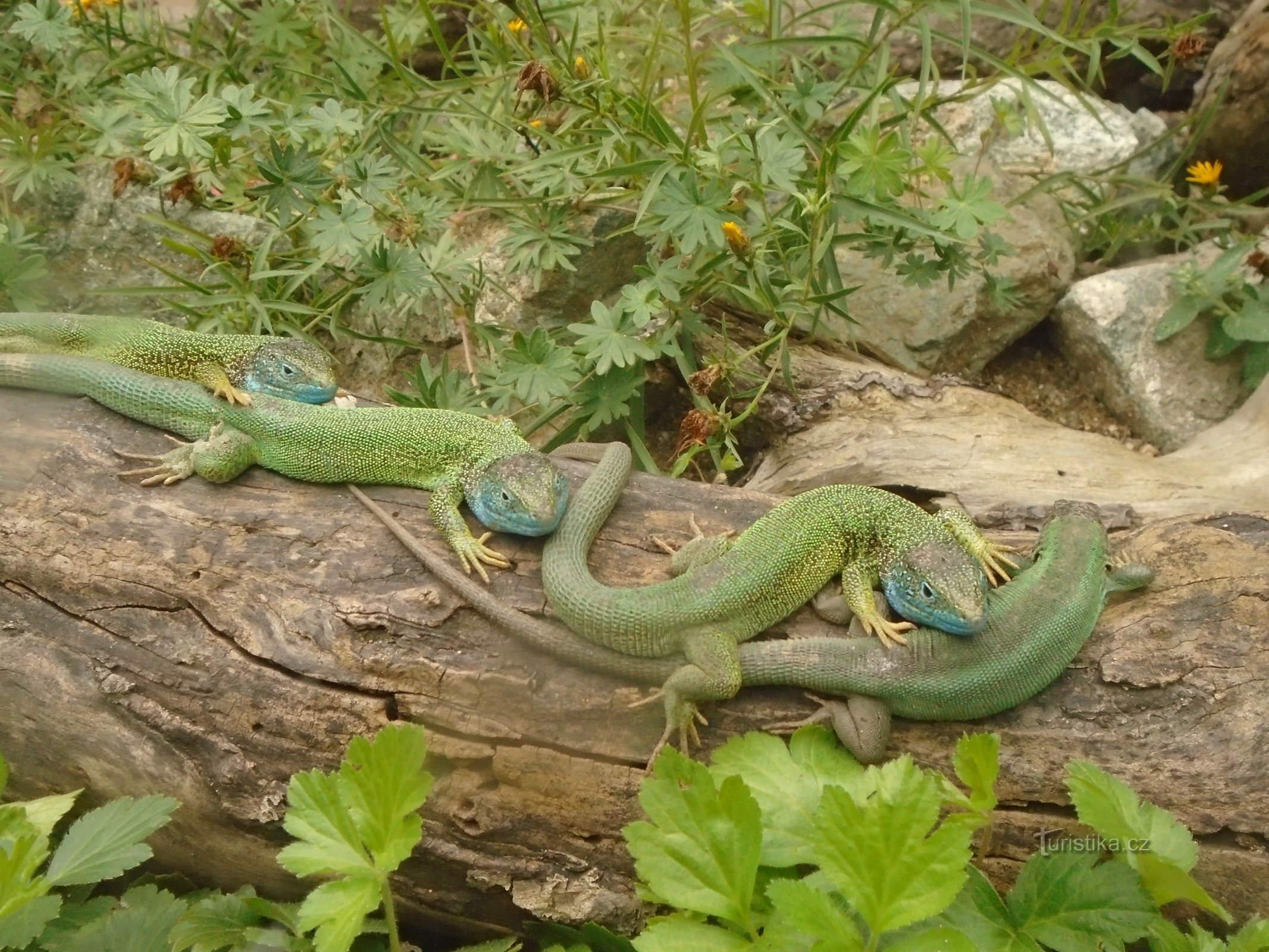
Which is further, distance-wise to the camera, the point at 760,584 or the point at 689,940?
the point at 760,584

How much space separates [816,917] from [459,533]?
1889 mm

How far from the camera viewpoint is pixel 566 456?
173 inches

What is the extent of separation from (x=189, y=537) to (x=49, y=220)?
3.07 m

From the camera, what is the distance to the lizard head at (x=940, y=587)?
3430mm

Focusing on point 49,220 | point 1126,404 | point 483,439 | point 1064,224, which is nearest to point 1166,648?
point 483,439

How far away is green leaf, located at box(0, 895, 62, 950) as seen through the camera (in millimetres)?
2771

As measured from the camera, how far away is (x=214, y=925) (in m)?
3.13

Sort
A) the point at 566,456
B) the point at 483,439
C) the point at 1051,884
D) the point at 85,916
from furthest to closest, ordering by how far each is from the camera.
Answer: the point at 566,456 → the point at 483,439 → the point at 85,916 → the point at 1051,884

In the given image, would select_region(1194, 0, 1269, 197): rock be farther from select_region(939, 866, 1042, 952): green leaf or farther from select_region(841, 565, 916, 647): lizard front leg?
select_region(939, 866, 1042, 952): green leaf

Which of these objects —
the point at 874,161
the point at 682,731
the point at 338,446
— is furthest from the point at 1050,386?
the point at 338,446

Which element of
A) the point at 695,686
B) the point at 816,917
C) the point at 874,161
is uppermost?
the point at 874,161

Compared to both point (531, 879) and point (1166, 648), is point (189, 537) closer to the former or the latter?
point (531, 879)

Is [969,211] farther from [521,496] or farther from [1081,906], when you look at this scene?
[1081,906]

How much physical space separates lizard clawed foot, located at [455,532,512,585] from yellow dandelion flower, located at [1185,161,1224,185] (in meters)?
5.04
